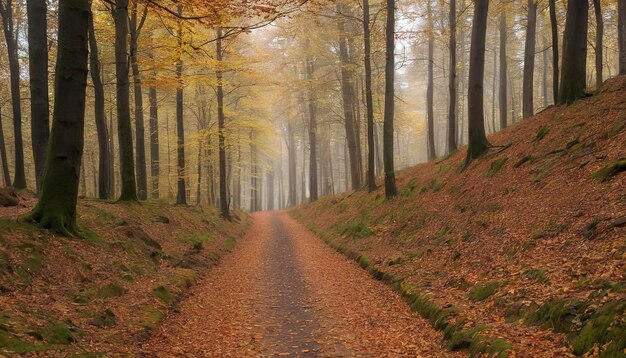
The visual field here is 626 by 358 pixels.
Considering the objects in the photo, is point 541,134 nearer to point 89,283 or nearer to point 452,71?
point 452,71

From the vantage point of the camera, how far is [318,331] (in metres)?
6.46

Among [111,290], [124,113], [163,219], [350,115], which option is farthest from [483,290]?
[350,115]

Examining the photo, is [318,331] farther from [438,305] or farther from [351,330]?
[438,305]

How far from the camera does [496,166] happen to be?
1187 centimetres

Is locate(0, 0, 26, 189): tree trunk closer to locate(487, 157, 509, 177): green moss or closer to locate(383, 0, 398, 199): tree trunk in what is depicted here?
locate(383, 0, 398, 199): tree trunk

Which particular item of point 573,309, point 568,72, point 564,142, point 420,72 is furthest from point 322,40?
point 573,309

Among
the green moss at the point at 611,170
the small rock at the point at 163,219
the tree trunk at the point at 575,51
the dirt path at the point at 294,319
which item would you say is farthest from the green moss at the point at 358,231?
the tree trunk at the point at 575,51

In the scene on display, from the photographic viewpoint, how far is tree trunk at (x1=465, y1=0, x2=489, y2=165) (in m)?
13.3

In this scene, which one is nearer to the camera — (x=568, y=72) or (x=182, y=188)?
(x=568, y=72)

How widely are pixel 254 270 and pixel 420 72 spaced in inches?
1194

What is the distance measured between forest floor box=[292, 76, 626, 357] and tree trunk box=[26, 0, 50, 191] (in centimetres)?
972

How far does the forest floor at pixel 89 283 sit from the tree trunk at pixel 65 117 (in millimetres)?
565

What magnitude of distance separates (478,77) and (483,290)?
29.3 ft

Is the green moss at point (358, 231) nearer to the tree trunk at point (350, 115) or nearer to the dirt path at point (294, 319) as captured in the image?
the dirt path at point (294, 319)
